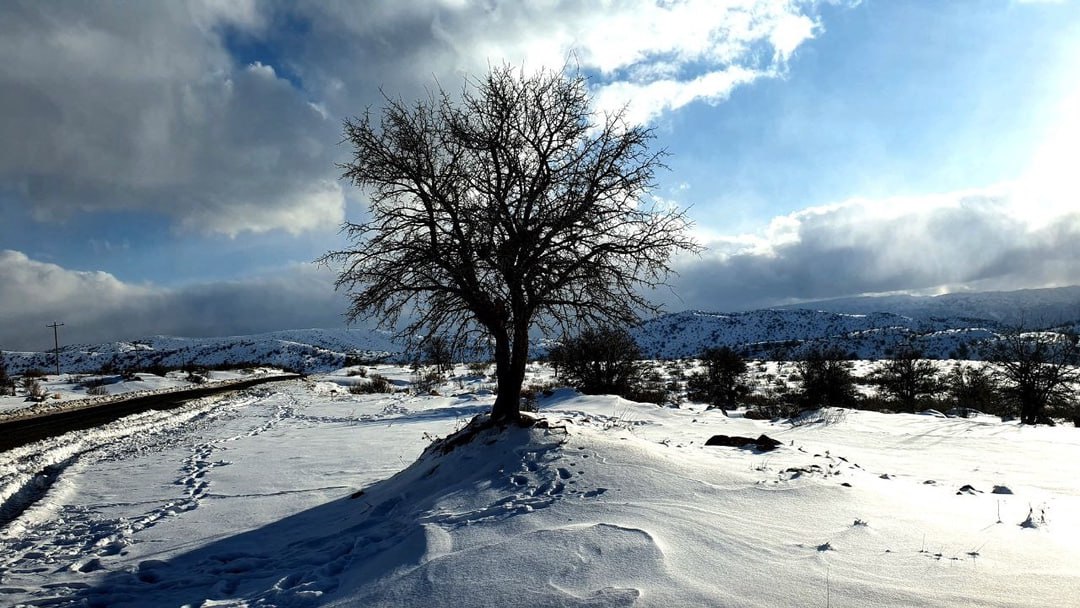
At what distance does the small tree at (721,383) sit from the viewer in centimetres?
2873

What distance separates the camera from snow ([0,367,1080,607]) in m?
4.09

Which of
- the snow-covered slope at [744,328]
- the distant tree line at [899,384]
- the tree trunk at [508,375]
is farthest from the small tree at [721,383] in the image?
the snow-covered slope at [744,328]

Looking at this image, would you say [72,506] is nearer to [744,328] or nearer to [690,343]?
[690,343]

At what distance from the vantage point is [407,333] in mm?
8789

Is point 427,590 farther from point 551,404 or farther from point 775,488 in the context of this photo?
point 551,404

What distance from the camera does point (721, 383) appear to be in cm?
2955

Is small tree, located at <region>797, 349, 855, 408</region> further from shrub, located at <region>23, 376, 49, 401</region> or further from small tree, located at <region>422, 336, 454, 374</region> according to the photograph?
shrub, located at <region>23, 376, 49, 401</region>

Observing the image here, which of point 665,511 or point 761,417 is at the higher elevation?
point 665,511

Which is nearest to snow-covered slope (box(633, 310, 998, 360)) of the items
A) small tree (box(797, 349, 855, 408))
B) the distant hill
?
the distant hill

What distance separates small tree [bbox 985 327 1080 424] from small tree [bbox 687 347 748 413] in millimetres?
10834

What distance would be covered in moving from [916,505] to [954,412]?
17.7 metres

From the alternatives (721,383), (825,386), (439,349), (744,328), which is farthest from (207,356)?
(439,349)

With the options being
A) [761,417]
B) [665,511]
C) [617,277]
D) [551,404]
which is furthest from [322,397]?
[665,511]

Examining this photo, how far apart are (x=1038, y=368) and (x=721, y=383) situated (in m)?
12.8
